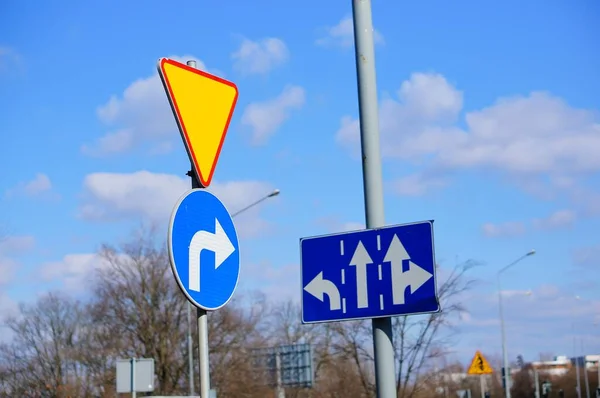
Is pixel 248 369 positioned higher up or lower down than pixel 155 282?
lower down

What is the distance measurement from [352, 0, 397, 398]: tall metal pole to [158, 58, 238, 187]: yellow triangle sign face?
842mm

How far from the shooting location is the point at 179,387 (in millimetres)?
46062

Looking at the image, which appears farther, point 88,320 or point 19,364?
point 19,364

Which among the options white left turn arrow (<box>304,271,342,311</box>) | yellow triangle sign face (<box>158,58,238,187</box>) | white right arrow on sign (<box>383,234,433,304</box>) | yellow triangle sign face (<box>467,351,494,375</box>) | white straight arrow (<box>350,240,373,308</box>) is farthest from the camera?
yellow triangle sign face (<box>467,351,494,375</box>)

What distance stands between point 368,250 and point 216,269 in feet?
3.03

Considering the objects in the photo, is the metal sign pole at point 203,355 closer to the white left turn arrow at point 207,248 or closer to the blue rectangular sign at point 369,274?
the white left turn arrow at point 207,248

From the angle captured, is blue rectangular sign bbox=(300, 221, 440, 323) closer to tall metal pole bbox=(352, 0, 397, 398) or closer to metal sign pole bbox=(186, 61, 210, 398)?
tall metal pole bbox=(352, 0, 397, 398)

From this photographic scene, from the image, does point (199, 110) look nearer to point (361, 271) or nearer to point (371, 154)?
point (371, 154)

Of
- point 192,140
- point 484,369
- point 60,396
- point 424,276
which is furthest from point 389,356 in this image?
point 60,396

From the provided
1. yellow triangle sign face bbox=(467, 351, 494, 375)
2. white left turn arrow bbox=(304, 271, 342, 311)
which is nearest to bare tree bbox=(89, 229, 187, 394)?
yellow triangle sign face bbox=(467, 351, 494, 375)

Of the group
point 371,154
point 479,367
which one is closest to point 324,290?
point 371,154

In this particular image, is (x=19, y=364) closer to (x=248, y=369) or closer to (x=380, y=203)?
(x=248, y=369)

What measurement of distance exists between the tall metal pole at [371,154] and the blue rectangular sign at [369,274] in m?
0.12

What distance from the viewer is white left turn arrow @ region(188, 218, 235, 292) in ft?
14.5
